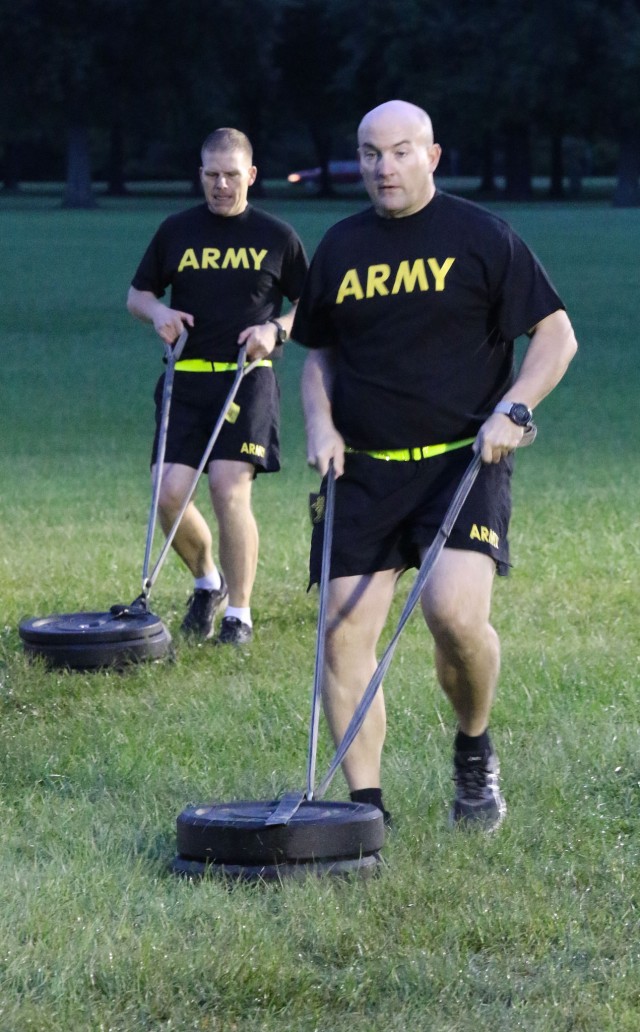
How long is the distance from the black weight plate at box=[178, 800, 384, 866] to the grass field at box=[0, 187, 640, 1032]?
0.08 meters

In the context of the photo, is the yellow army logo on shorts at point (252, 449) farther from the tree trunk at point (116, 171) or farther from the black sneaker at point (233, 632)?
the tree trunk at point (116, 171)

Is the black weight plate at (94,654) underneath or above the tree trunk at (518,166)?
underneath

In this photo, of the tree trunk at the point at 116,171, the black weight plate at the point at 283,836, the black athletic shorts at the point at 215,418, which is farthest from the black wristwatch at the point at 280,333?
the tree trunk at the point at 116,171

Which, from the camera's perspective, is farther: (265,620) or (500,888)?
(265,620)

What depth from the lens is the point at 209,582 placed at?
8477mm

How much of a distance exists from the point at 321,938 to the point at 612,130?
7514 centimetres

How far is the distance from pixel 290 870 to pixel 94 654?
2.68 meters

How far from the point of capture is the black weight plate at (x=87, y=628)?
23.7ft

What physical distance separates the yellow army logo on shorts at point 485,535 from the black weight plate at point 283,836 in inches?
33.1

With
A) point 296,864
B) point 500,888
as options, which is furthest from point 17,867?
point 500,888

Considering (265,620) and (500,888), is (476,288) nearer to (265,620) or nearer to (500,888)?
(500,888)

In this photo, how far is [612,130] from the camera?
76.6m

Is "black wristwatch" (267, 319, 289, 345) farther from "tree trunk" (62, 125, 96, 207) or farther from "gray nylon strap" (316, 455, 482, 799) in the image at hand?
"tree trunk" (62, 125, 96, 207)

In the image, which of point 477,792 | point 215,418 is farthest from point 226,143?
point 477,792
